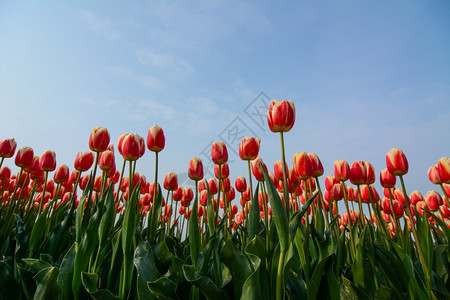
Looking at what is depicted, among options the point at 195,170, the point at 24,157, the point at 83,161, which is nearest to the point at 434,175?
the point at 195,170

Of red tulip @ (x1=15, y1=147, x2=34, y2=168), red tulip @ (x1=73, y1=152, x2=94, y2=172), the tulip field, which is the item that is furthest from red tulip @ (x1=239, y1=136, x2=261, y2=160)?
red tulip @ (x1=15, y1=147, x2=34, y2=168)

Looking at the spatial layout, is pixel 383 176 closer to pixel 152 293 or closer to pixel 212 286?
pixel 212 286

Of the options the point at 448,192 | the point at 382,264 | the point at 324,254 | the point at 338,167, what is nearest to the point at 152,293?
the point at 324,254

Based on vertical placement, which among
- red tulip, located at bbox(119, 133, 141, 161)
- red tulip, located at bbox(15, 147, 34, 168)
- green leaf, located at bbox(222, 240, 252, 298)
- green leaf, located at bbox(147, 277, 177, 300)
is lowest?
green leaf, located at bbox(147, 277, 177, 300)

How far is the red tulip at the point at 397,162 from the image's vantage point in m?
2.01

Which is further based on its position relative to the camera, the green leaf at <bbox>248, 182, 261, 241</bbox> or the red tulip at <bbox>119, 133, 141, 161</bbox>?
the red tulip at <bbox>119, 133, 141, 161</bbox>

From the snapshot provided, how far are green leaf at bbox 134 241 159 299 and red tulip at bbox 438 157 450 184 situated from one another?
2397 mm

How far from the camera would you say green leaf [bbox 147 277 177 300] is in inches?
47.6

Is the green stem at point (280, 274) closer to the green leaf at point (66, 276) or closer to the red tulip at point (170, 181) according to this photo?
the green leaf at point (66, 276)

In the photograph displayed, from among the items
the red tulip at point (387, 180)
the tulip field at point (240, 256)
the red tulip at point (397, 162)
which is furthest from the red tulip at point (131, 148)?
the red tulip at point (387, 180)

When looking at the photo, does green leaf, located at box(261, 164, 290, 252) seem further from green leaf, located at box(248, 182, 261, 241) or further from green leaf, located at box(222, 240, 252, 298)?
green leaf, located at box(248, 182, 261, 241)

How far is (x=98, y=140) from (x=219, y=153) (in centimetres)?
97

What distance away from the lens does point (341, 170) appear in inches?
90.0

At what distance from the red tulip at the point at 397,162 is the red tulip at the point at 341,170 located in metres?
0.31
